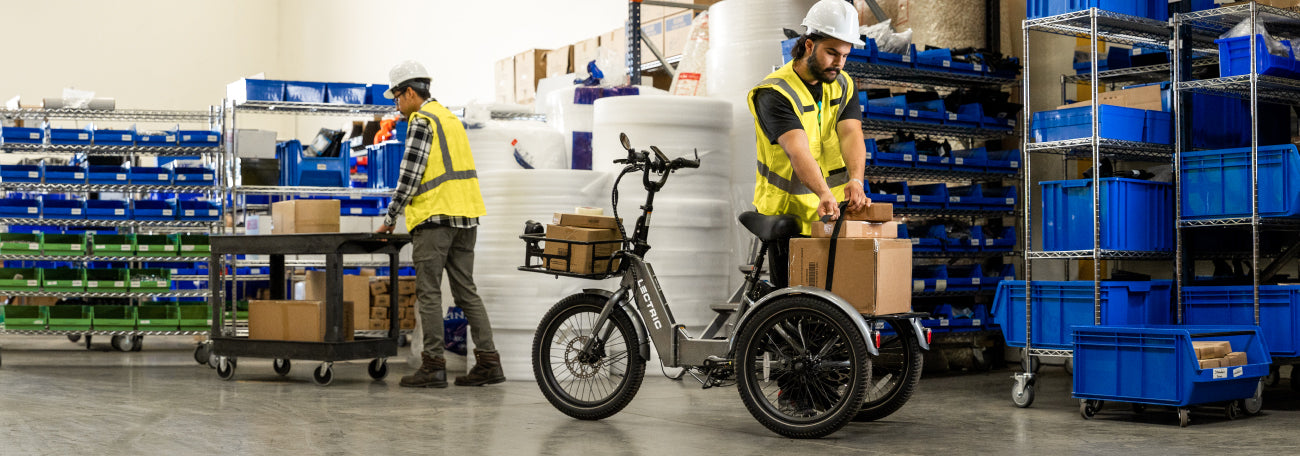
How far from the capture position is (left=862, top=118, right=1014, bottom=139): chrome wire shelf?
7203 millimetres

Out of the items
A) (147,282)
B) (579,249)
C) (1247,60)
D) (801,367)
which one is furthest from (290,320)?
(1247,60)

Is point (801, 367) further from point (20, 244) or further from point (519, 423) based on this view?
point (20, 244)

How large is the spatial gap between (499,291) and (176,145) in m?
2.95

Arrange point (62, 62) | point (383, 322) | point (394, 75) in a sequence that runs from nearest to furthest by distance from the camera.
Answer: point (394, 75), point (383, 322), point (62, 62)

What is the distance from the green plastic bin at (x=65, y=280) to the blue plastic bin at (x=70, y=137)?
90 centimetres

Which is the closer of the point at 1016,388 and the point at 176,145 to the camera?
the point at 1016,388

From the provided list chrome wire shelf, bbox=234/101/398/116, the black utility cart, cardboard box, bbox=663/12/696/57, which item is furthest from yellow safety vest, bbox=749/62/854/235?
chrome wire shelf, bbox=234/101/398/116

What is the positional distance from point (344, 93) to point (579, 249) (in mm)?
4137

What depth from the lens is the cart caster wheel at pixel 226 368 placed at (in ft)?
24.1

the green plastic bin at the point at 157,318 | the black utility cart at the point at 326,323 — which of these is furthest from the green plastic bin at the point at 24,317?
the black utility cart at the point at 326,323

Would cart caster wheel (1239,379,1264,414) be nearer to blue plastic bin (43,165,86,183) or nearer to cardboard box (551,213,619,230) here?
cardboard box (551,213,619,230)

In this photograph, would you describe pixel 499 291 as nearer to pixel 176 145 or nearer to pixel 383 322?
pixel 383 322

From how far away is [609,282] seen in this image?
7156 millimetres

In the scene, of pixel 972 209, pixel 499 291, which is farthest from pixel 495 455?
pixel 972 209
